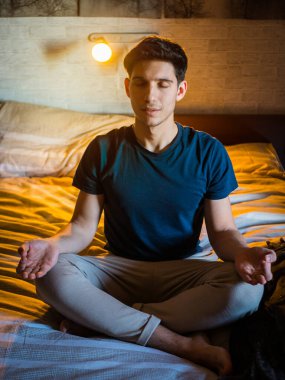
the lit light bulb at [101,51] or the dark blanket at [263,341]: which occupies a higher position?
the lit light bulb at [101,51]

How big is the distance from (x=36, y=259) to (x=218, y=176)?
583 millimetres

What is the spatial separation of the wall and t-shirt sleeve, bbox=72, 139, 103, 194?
1.37 metres

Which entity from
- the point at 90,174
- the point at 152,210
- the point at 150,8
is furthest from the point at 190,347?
the point at 150,8

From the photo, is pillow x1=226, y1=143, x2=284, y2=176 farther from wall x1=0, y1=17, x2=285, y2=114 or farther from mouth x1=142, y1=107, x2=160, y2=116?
mouth x1=142, y1=107, x2=160, y2=116

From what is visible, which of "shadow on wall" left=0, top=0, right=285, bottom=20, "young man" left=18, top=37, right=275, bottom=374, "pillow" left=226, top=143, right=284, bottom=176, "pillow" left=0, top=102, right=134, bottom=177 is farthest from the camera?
"shadow on wall" left=0, top=0, right=285, bottom=20

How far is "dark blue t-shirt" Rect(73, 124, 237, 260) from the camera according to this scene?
1.24 m

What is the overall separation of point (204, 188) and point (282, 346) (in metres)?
0.50

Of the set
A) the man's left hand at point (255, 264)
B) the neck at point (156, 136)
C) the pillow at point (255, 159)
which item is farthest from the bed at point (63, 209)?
the neck at point (156, 136)

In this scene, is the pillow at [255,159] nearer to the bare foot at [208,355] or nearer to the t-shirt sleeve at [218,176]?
the t-shirt sleeve at [218,176]

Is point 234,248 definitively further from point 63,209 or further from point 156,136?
point 63,209

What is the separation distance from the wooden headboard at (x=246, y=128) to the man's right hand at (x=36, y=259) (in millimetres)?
1608

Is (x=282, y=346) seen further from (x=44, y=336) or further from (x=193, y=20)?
(x=193, y=20)

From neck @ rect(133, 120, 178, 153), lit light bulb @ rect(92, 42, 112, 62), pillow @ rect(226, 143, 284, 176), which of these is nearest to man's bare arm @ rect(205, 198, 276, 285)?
neck @ rect(133, 120, 178, 153)

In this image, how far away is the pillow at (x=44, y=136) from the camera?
7.34 ft
